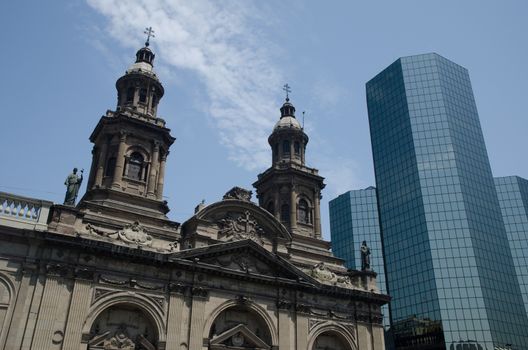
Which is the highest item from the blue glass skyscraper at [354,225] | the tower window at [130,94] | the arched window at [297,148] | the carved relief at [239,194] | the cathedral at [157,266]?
the blue glass skyscraper at [354,225]

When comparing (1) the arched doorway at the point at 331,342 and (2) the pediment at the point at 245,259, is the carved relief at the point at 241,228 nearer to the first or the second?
(2) the pediment at the point at 245,259

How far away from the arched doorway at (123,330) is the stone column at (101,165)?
34.6ft

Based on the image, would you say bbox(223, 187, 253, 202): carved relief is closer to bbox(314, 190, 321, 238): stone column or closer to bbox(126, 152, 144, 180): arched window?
bbox(126, 152, 144, 180): arched window

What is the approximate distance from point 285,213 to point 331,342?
12.2 meters

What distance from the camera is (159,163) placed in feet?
129

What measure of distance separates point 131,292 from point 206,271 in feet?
16.3

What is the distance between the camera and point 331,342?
35.5 metres

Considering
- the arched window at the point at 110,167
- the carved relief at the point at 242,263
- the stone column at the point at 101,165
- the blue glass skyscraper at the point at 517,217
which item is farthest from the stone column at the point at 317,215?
the blue glass skyscraper at the point at 517,217

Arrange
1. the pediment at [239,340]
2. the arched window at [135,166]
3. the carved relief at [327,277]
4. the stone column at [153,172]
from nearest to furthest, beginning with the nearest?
1. the pediment at [239,340]
2. the stone column at [153,172]
3. the carved relief at [327,277]
4. the arched window at [135,166]

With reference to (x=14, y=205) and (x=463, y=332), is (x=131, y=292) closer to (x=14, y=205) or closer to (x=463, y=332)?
(x=14, y=205)

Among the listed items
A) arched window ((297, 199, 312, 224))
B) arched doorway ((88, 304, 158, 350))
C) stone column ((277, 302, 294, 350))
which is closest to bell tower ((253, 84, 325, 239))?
arched window ((297, 199, 312, 224))

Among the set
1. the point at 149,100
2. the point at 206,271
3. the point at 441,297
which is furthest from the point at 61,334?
the point at 441,297

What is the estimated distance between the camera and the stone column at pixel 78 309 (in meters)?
26.2

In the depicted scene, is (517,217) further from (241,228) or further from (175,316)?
(175,316)
